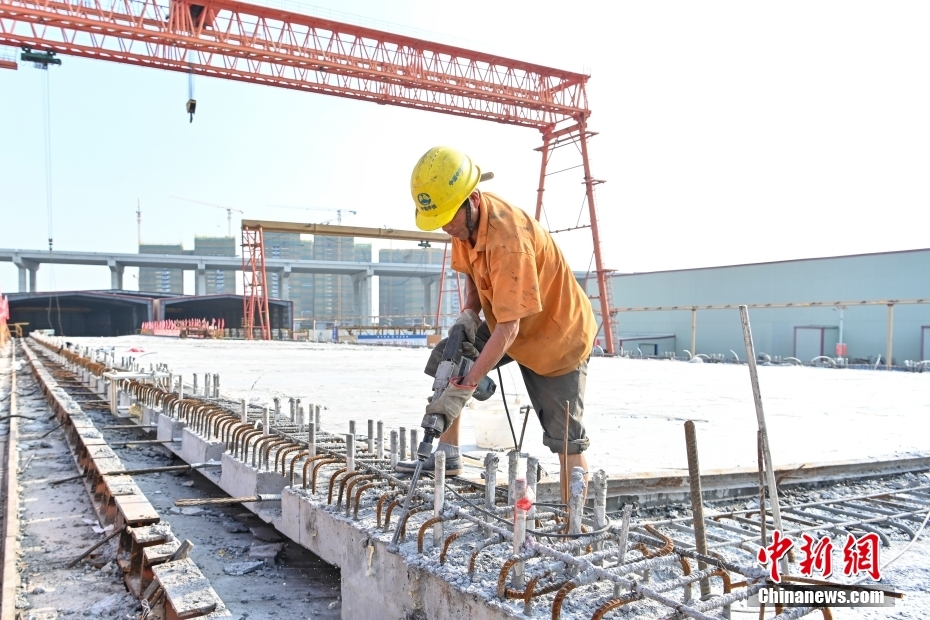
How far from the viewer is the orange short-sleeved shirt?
2348 mm

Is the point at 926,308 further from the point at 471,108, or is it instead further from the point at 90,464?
the point at 90,464

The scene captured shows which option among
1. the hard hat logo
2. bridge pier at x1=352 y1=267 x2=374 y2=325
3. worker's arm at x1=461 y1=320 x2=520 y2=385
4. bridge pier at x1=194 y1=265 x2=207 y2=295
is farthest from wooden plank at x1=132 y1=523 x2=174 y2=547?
bridge pier at x1=194 y1=265 x2=207 y2=295

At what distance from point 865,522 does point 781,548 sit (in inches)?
65.5

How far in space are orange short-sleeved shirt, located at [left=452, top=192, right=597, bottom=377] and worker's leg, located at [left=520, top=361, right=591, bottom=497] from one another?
0.06 metres

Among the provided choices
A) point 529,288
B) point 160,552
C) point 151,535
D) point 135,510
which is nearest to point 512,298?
point 529,288

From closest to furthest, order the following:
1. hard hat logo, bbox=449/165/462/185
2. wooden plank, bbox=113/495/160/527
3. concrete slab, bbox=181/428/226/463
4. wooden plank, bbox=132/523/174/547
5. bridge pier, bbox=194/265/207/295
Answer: hard hat logo, bbox=449/165/462/185
wooden plank, bbox=132/523/174/547
wooden plank, bbox=113/495/160/527
concrete slab, bbox=181/428/226/463
bridge pier, bbox=194/265/207/295

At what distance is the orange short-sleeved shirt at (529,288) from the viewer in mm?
2348

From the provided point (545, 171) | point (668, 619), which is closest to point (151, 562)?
point (668, 619)

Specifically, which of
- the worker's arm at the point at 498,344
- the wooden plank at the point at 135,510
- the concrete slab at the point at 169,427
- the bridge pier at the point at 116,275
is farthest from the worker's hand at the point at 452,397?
the bridge pier at the point at 116,275

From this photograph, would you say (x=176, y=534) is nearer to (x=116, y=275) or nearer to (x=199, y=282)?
(x=116, y=275)

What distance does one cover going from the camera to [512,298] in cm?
233

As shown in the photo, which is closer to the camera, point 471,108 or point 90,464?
point 90,464

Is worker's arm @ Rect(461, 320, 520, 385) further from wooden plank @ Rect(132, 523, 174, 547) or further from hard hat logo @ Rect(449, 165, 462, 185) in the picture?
wooden plank @ Rect(132, 523, 174, 547)

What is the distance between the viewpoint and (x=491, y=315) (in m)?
2.88
